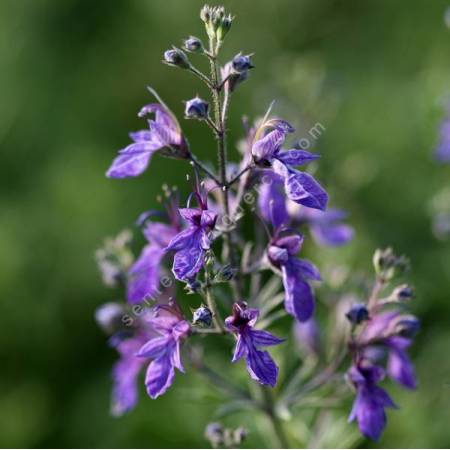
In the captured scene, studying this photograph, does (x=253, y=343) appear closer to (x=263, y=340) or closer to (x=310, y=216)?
(x=263, y=340)

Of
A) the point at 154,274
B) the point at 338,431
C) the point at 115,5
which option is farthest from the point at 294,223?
the point at 115,5

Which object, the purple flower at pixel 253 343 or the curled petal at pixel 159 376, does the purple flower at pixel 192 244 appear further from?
the curled petal at pixel 159 376

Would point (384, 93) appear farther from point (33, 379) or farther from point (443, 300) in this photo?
point (33, 379)

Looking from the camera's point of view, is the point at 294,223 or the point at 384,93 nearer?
the point at 294,223

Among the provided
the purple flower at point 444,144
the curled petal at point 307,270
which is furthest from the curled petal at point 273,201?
the purple flower at point 444,144

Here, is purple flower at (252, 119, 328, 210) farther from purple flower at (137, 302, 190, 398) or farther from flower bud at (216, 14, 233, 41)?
purple flower at (137, 302, 190, 398)

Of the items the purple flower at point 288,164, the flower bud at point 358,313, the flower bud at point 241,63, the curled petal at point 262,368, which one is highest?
the flower bud at point 241,63

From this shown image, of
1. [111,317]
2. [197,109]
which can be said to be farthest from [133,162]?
[111,317]
